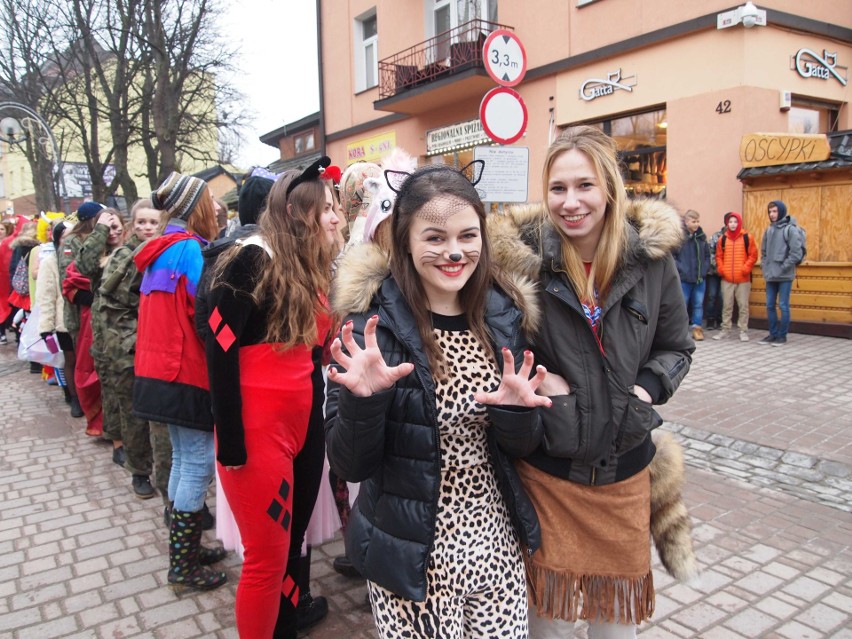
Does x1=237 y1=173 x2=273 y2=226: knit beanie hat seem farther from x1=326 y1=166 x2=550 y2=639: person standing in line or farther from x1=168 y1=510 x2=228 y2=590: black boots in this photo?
x1=168 y1=510 x2=228 y2=590: black boots

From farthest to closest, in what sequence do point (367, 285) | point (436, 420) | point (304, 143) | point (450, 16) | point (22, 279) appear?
point (304, 143)
point (450, 16)
point (22, 279)
point (367, 285)
point (436, 420)

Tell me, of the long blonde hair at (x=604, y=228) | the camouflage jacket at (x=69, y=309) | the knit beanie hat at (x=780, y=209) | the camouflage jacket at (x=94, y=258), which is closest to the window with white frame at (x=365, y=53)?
the knit beanie hat at (x=780, y=209)

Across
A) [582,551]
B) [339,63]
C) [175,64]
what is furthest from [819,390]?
[175,64]

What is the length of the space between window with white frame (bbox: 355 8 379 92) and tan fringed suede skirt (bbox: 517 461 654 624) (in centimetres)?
1730

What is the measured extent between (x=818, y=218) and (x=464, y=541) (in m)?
9.76

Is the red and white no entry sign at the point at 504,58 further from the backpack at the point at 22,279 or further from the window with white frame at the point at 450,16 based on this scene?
the window with white frame at the point at 450,16

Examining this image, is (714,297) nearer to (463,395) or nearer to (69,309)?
(69,309)

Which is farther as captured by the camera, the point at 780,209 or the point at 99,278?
the point at 780,209

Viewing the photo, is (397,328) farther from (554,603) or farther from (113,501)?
(113,501)

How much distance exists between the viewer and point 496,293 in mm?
1947

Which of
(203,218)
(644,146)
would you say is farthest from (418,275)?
(644,146)

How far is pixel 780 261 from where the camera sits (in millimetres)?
8812

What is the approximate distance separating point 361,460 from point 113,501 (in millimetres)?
3620

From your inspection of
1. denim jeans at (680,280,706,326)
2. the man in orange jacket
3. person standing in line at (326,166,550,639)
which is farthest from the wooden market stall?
person standing in line at (326,166,550,639)
